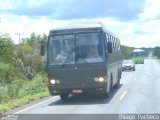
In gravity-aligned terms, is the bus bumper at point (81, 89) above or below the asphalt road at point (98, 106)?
above

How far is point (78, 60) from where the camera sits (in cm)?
1922

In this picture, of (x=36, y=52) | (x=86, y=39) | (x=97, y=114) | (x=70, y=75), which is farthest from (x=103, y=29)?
(x=36, y=52)

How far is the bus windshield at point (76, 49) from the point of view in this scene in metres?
19.2

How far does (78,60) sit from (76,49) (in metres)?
0.46

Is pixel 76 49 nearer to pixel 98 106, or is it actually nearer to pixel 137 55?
pixel 98 106

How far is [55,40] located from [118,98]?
3.90m

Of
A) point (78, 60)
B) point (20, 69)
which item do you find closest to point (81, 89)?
point (78, 60)

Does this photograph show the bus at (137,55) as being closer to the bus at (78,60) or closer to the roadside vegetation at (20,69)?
the roadside vegetation at (20,69)

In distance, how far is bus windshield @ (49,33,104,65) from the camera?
63.0 ft

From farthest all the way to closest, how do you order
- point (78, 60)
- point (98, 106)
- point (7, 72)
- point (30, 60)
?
point (30, 60), point (7, 72), point (78, 60), point (98, 106)

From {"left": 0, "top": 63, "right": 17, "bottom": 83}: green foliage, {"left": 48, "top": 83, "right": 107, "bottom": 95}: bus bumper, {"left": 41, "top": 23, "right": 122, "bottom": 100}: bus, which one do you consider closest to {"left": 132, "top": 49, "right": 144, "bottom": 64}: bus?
{"left": 0, "top": 63, "right": 17, "bottom": 83}: green foliage

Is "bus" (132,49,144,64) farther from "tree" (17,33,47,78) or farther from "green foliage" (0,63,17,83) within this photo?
"green foliage" (0,63,17,83)

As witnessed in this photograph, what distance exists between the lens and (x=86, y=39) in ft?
63.8

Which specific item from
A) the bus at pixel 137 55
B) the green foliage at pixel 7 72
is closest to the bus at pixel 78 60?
the green foliage at pixel 7 72
